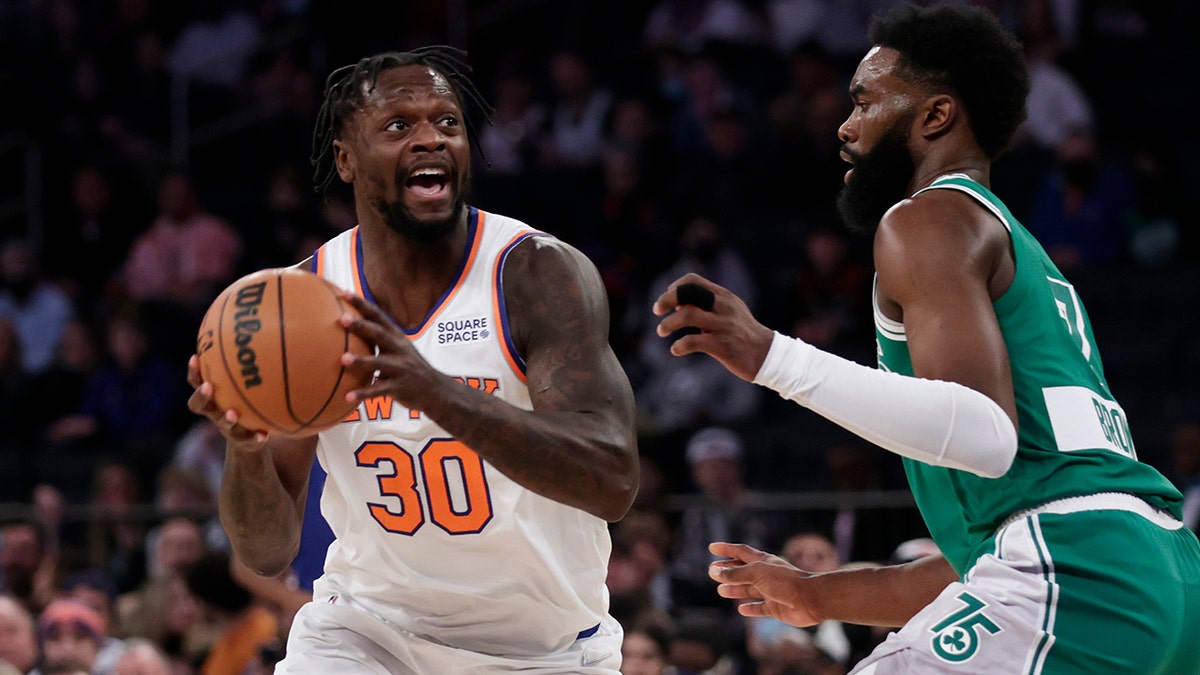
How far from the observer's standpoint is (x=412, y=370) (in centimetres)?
338

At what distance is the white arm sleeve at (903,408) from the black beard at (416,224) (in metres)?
1.21

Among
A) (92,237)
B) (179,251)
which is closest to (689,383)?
(179,251)

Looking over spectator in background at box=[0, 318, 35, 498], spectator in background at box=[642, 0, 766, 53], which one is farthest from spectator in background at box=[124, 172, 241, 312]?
spectator in background at box=[642, 0, 766, 53]

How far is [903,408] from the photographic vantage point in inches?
129

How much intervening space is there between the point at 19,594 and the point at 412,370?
286 inches

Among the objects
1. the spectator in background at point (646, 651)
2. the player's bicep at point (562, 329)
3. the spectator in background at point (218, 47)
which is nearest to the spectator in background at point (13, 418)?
the spectator in background at point (218, 47)

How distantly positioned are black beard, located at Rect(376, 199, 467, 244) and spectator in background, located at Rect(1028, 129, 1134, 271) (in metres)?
6.65

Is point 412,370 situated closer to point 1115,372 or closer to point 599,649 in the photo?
point 599,649

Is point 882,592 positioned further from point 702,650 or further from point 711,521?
point 711,521

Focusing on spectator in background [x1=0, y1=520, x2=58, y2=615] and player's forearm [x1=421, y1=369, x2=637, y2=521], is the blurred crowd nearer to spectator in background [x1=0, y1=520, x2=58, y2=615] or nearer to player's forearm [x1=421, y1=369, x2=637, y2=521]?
spectator in background [x1=0, y1=520, x2=58, y2=615]

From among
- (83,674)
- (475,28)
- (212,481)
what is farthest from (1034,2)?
(83,674)

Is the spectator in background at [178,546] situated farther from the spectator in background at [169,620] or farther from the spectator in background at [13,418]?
→ the spectator in background at [13,418]

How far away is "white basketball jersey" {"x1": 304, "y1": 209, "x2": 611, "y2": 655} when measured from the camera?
4.06 m

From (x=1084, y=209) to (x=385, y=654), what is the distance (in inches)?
283
